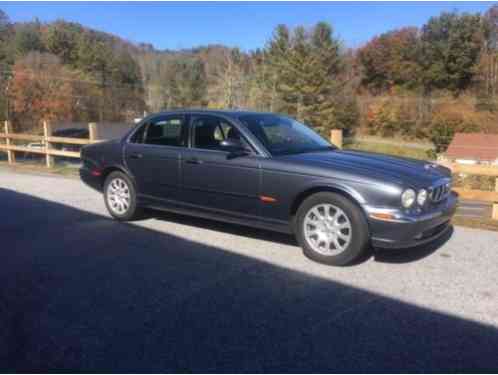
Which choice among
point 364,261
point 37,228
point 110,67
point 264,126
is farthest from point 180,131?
point 110,67

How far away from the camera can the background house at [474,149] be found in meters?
31.1

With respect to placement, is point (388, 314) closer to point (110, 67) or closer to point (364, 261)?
point (364, 261)

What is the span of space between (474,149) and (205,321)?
33.6 meters

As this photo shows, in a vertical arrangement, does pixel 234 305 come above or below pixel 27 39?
below

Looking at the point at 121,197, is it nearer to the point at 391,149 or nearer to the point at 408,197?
the point at 408,197

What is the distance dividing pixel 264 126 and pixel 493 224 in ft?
12.4

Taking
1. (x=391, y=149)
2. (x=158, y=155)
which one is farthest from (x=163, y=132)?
(x=391, y=149)

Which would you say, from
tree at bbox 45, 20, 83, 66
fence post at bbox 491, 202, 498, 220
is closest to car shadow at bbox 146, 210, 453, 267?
fence post at bbox 491, 202, 498, 220

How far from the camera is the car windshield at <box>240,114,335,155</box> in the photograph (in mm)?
5172

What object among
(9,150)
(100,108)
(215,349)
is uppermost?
(100,108)

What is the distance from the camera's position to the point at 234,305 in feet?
11.7

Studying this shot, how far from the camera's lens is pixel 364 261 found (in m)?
4.66

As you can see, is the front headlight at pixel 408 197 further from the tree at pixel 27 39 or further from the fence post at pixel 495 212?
the tree at pixel 27 39

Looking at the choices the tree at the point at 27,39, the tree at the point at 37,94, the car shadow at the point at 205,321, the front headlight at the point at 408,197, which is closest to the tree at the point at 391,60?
the tree at the point at 37,94
